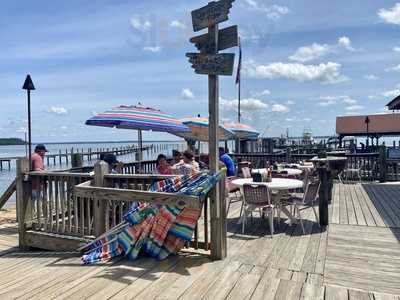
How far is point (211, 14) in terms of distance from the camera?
3643 millimetres

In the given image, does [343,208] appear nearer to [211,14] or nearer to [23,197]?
[211,14]

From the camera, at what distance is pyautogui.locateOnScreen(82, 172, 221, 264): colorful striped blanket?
3711 millimetres

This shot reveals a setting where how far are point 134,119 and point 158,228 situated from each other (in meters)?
2.63

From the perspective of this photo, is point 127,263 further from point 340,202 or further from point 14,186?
point 340,202

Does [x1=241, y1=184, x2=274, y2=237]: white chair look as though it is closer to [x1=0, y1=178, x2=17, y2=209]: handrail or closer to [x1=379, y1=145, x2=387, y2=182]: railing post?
[x1=0, y1=178, x2=17, y2=209]: handrail

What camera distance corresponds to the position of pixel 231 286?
10.1 ft

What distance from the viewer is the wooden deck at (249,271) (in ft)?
9.75

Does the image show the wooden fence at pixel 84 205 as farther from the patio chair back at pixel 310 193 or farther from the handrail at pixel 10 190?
the patio chair back at pixel 310 193

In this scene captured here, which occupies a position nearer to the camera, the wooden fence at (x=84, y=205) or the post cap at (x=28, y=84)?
the wooden fence at (x=84, y=205)

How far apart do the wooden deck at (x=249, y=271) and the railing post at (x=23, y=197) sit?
31 centimetres

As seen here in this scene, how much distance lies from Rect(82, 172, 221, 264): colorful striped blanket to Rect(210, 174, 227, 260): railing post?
0.44ft

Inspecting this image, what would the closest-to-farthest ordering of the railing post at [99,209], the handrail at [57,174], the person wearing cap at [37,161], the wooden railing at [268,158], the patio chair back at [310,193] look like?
the railing post at [99,209]
the handrail at [57,174]
the patio chair back at [310,193]
the person wearing cap at [37,161]
the wooden railing at [268,158]

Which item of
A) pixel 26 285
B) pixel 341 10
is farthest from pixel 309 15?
pixel 26 285

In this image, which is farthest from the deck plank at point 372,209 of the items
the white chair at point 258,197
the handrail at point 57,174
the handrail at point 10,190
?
the handrail at point 10,190
